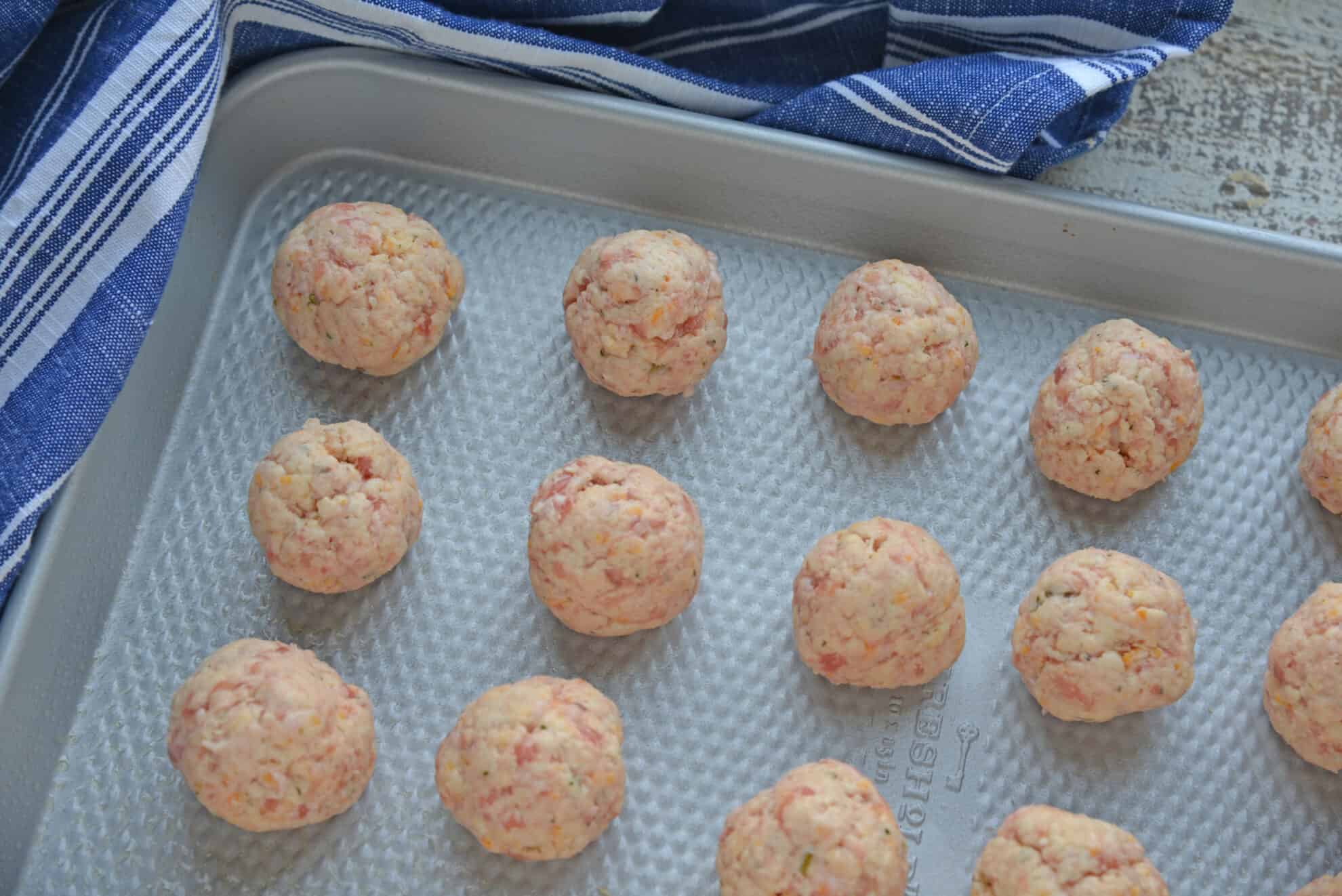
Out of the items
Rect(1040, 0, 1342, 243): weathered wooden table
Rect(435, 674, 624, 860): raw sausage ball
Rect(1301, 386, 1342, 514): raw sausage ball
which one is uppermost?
Rect(1040, 0, 1342, 243): weathered wooden table

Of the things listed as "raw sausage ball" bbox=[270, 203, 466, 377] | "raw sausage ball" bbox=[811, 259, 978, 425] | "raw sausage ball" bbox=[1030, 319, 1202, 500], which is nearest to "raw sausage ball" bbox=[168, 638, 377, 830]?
"raw sausage ball" bbox=[270, 203, 466, 377]

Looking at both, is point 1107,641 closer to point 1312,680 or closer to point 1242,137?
point 1312,680

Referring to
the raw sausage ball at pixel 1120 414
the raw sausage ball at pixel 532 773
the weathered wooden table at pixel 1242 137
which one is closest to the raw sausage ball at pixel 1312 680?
the raw sausage ball at pixel 1120 414

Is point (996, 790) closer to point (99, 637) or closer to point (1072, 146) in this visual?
point (1072, 146)

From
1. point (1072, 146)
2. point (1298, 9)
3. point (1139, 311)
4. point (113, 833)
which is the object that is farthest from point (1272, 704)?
point (113, 833)

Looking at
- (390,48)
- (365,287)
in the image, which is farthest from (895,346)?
(390,48)

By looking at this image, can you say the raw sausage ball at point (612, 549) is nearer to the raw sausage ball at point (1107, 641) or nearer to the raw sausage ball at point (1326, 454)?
the raw sausage ball at point (1107, 641)

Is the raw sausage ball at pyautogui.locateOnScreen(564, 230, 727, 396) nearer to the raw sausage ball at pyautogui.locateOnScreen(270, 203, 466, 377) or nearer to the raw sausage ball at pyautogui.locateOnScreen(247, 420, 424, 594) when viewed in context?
the raw sausage ball at pyautogui.locateOnScreen(270, 203, 466, 377)
